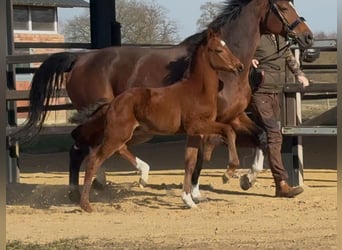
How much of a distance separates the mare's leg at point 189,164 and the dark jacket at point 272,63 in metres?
1.31

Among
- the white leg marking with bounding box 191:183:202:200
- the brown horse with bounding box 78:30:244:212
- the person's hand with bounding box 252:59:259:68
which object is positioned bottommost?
the white leg marking with bounding box 191:183:202:200

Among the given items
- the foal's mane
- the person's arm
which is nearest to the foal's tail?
the foal's mane

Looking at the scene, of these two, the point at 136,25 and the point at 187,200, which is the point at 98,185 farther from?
the point at 136,25

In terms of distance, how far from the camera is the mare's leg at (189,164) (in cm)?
837

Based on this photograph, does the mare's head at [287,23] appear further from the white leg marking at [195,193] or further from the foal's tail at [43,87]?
the foal's tail at [43,87]

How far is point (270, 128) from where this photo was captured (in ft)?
30.2

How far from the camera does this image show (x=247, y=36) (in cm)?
891

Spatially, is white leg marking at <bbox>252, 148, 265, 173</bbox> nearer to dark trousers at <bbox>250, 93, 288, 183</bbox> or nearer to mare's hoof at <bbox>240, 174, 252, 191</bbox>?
dark trousers at <bbox>250, 93, 288, 183</bbox>

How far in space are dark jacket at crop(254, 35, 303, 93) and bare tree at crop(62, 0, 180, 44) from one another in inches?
1107

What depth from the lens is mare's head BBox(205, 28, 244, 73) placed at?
8.20m

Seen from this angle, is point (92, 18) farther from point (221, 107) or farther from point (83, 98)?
point (221, 107)

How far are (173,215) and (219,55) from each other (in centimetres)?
180

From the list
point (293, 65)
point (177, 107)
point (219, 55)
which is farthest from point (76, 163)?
point (293, 65)

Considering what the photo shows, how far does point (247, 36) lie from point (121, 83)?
164cm
